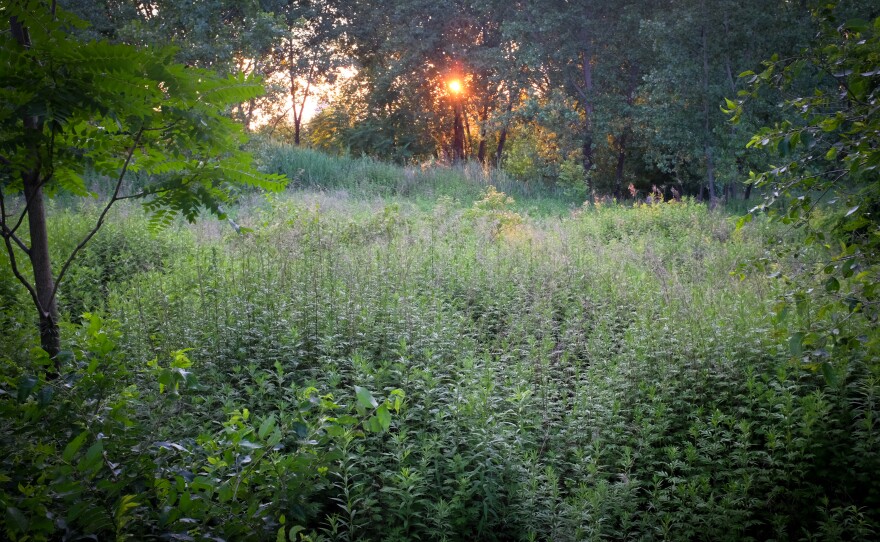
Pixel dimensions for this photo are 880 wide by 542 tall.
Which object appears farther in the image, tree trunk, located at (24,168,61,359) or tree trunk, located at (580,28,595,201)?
tree trunk, located at (580,28,595,201)

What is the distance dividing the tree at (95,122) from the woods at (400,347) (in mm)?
Result: 17

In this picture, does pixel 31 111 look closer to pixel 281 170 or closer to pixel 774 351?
pixel 774 351

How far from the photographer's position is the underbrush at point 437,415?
8.49 feet

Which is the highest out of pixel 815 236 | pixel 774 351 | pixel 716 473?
pixel 815 236

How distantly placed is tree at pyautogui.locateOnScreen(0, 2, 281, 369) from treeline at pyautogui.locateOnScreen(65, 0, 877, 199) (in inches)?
62.7

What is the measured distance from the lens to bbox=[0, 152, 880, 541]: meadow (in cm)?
258

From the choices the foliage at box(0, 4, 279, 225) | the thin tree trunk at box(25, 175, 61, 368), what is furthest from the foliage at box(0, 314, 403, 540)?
the foliage at box(0, 4, 279, 225)

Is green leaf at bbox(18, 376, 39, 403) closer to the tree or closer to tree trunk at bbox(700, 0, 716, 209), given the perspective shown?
the tree

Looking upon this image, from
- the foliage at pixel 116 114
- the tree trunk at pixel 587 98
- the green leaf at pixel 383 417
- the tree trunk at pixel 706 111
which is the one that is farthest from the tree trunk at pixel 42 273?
the tree trunk at pixel 587 98

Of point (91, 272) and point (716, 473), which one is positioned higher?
point (91, 272)

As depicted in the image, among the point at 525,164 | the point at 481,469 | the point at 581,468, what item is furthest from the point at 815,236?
the point at 525,164

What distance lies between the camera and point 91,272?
7555mm

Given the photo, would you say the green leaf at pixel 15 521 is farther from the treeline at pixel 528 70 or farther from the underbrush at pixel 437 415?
the treeline at pixel 528 70

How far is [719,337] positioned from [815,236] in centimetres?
202
